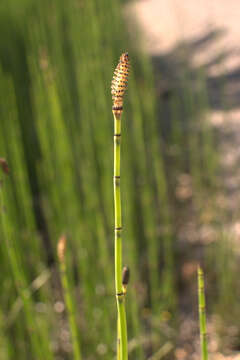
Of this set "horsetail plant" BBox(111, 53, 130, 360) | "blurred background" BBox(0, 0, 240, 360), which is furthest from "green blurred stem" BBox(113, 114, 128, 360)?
"blurred background" BBox(0, 0, 240, 360)

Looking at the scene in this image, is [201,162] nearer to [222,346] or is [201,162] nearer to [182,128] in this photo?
[182,128]

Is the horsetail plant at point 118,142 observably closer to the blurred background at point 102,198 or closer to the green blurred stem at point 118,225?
the green blurred stem at point 118,225

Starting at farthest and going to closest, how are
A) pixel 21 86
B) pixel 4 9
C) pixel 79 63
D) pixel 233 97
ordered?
pixel 4 9
pixel 233 97
pixel 21 86
pixel 79 63

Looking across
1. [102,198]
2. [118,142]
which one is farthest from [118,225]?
[102,198]

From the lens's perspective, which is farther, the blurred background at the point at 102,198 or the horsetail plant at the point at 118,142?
the blurred background at the point at 102,198

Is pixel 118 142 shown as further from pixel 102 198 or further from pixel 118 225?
pixel 102 198

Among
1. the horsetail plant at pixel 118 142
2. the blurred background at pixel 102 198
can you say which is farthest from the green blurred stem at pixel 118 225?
the blurred background at pixel 102 198

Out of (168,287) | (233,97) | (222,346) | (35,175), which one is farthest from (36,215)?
(233,97)

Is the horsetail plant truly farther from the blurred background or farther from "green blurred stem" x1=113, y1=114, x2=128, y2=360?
the blurred background
